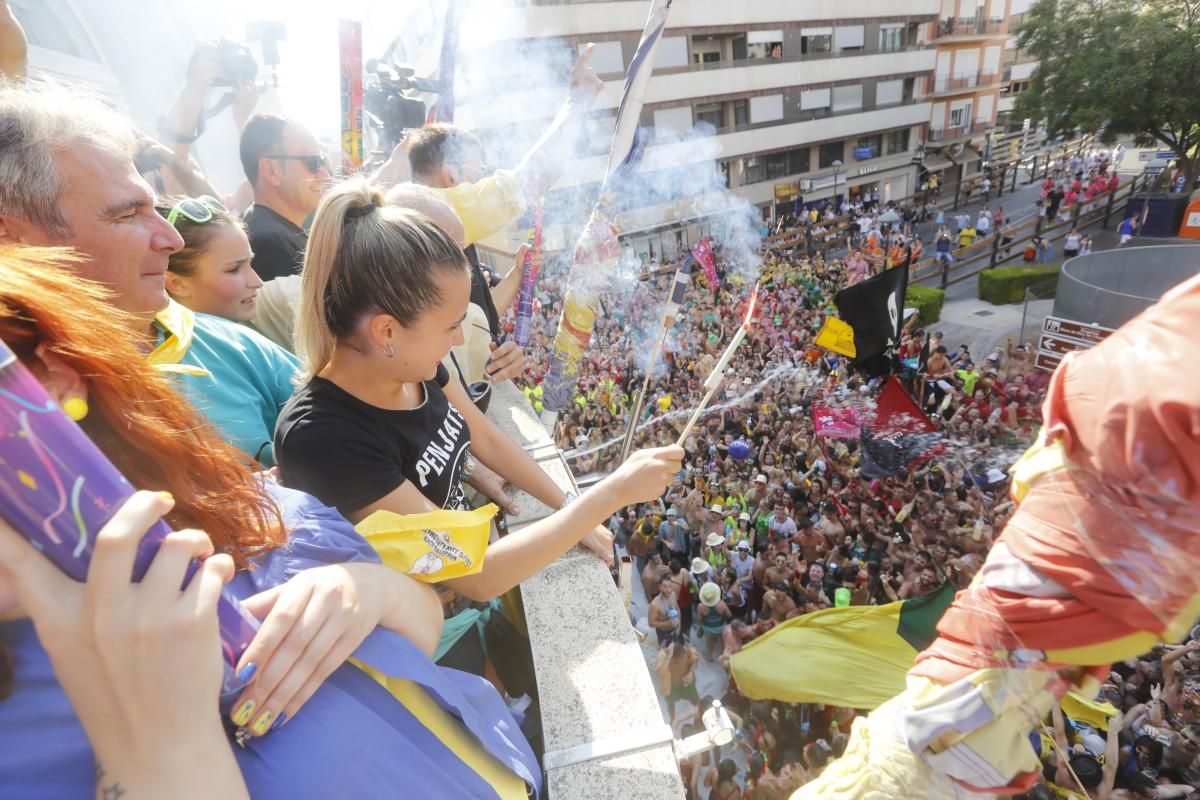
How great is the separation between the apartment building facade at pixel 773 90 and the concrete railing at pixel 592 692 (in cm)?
1867

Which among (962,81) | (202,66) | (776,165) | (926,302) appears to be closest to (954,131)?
(962,81)

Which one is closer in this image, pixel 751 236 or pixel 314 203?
pixel 314 203

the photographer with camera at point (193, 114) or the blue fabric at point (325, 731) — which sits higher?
the photographer with camera at point (193, 114)

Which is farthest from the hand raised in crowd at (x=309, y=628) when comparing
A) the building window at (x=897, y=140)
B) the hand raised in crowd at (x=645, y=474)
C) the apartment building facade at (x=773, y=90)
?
the building window at (x=897, y=140)

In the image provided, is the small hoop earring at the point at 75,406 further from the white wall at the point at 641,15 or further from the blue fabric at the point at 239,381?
the white wall at the point at 641,15

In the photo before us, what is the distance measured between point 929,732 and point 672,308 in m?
1.90

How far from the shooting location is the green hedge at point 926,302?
1619 centimetres

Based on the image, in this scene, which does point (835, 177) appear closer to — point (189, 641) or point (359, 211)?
point (359, 211)

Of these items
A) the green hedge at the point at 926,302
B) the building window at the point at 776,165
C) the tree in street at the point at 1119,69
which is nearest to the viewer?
the green hedge at the point at 926,302

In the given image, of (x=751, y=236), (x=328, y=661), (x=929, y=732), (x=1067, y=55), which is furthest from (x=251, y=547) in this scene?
(x=1067, y=55)

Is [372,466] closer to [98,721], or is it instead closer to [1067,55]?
[98,721]

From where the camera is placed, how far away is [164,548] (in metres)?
0.61

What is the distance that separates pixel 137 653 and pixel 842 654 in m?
5.36

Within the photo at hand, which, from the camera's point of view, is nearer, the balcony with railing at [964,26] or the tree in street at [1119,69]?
the tree in street at [1119,69]
